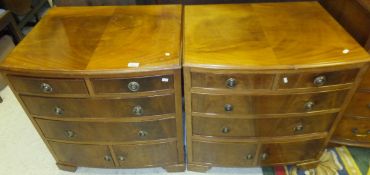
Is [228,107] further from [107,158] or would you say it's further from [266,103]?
[107,158]

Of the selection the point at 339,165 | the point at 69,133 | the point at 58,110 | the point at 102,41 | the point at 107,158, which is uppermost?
the point at 102,41

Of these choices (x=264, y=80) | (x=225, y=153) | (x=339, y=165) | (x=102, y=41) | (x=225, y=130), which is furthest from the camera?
(x=339, y=165)

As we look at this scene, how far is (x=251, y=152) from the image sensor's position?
4.17ft

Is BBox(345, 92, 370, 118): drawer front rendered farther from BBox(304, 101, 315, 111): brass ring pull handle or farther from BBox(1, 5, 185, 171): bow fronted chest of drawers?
BBox(1, 5, 185, 171): bow fronted chest of drawers

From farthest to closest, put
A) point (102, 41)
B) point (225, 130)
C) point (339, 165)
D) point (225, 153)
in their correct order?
point (339, 165)
point (225, 153)
point (225, 130)
point (102, 41)

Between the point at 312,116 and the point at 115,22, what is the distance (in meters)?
0.98

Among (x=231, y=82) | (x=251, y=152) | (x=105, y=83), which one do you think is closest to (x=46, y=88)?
(x=105, y=83)

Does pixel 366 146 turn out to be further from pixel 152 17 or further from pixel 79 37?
pixel 79 37

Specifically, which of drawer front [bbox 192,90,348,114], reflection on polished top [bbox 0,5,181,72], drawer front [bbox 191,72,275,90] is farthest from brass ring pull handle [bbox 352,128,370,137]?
reflection on polished top [bbox 0,5,181,72]

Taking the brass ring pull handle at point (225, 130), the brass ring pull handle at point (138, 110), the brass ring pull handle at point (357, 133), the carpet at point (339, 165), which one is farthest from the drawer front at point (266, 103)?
the carpet at point (339, 165)

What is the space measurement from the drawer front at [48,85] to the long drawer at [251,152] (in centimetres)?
59

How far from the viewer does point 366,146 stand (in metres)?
1.43

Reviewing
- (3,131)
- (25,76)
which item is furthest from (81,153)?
(3,131)

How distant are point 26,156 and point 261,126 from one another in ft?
4.55
